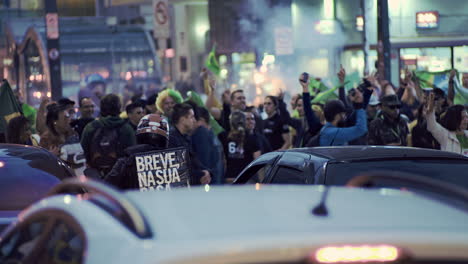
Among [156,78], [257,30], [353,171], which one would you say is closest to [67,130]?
[353,171]

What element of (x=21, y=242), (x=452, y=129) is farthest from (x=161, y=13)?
(x=21, y=242)

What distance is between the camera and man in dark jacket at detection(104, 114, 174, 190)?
7312 millimetres

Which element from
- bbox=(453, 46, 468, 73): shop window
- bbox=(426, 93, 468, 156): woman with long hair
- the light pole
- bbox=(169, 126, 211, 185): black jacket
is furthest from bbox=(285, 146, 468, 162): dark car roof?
bbox=(453, 46, 468, 73): shop window

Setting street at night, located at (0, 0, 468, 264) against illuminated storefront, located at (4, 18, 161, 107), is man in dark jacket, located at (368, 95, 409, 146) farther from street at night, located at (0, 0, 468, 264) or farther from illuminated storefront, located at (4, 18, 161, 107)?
illuminated storefront, located at (4, 18, 161, 107)

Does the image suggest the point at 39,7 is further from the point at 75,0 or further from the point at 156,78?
the point at 156,78

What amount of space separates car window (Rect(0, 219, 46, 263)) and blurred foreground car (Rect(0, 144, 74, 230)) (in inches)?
122

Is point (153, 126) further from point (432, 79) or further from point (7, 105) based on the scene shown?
point (432, 79)

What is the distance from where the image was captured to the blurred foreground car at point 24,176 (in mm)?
6758

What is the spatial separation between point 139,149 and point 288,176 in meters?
1.45

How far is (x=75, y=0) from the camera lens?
66.4 metres

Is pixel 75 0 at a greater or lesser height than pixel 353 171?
greater

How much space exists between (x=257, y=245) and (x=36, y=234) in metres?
1.12

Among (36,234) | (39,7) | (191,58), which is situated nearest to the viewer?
(36,234)

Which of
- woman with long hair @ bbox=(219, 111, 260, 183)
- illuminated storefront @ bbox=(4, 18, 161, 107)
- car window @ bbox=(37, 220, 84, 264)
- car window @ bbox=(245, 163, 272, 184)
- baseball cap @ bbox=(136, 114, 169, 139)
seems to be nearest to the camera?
car window @ bbox=(37, 220, 84, 264)
